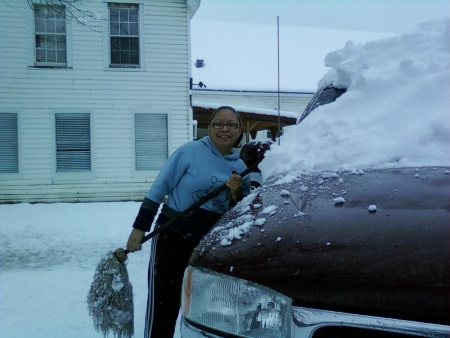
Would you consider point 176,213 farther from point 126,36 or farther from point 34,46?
point 34,46

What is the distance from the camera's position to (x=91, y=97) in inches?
434

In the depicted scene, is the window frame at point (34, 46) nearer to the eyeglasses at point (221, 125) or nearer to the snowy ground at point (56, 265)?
the snowy ground at point (56, 265)

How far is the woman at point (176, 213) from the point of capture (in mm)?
2498

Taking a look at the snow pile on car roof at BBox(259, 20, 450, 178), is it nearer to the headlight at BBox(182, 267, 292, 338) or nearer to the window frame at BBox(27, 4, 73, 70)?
the headlight at BBox(182, 267, 292, 338)

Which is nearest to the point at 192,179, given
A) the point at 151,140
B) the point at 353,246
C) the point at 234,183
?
the point at 234,183

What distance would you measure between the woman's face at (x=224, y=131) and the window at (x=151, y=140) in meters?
8.77

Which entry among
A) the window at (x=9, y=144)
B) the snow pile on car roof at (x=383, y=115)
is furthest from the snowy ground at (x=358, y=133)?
the window at (x=9, y=144)

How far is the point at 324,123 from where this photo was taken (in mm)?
2445

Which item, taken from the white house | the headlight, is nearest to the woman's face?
the headlight

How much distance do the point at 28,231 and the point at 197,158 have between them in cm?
609

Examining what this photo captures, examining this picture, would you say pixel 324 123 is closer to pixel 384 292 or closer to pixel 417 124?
pixel 417 124

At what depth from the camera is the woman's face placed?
8.52ft

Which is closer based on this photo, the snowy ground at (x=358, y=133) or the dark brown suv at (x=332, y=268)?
the dark brown suv at (x=332, y=268)

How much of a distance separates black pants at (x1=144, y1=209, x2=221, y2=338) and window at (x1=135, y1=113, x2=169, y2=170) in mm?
8850
